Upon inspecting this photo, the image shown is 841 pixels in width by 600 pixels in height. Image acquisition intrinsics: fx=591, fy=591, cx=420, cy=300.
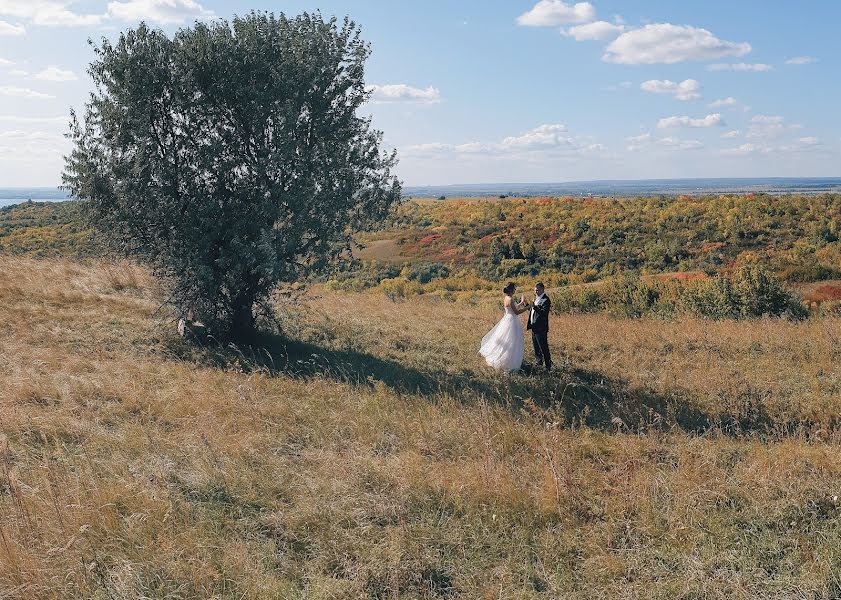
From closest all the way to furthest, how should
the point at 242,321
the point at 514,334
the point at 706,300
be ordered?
the point at 514,334
the point at 242,321
the point at 706,300

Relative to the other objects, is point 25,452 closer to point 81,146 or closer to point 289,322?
point 81,146

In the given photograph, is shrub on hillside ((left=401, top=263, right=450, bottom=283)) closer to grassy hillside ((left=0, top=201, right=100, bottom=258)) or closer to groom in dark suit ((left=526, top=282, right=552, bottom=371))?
grassy hillside ((left=0, top=201, right=100, bottom=258))

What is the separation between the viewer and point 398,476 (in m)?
5.78

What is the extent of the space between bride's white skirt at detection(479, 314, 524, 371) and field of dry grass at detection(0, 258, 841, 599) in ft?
1.35

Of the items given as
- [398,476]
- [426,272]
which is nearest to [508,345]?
[398,476]

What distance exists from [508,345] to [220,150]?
19.8ft

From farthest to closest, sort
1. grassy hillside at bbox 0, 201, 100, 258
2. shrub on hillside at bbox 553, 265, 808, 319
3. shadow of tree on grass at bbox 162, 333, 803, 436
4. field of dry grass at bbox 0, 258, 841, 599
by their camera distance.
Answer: grassy hillside at bbox 0, 201, 100, 258 < shrub on hillside at bbox 553, 265, 808, 319 < shadow of tree on grass at bbox 162, 333, 803, 436 < field of dry grass at bbox 0, 258, 841, 599

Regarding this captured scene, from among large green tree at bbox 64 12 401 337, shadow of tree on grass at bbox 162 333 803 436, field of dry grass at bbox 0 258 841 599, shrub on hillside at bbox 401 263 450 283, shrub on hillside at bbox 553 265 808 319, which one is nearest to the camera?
field of dry grass at bbox 0 258 841 599

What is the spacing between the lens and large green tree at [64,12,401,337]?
9984 mm

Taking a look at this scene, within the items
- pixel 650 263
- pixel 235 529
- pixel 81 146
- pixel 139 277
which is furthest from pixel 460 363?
pixel 650 263

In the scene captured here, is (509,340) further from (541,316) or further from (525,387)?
(525,387)

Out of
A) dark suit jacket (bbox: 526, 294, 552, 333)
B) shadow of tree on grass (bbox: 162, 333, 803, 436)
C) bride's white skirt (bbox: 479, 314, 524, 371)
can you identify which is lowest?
shadow of tree on grass (bbox: 162, 333, 803, 436)

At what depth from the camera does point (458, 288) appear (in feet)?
96.9

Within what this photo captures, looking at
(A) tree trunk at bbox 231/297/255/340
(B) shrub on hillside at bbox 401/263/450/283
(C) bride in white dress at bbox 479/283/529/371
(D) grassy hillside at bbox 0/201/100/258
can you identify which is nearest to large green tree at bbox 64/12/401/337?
(A) tree trunk at bbox 231/297/255/340
